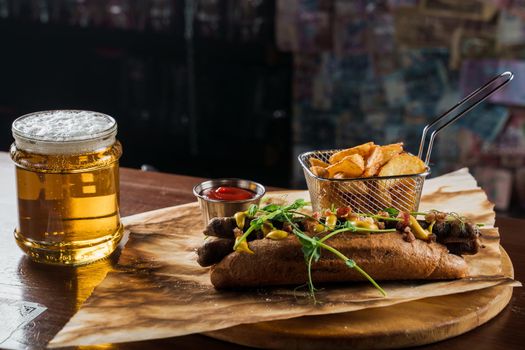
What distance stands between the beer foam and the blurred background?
2511 mm

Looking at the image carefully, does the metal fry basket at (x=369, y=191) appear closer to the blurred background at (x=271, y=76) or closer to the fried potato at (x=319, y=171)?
the fried potato at (x=319, y=171)

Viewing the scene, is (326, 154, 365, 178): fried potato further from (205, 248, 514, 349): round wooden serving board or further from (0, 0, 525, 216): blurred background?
(0, 0, 525, 216): blurred background

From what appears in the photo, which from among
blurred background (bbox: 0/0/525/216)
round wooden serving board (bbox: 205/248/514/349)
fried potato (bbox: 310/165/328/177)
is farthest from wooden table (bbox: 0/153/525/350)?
blurred background (bbox: 0/0/525/216)

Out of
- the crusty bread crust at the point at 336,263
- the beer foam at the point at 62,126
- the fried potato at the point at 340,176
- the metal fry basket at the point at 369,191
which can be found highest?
the beer foam at the point at 62,126

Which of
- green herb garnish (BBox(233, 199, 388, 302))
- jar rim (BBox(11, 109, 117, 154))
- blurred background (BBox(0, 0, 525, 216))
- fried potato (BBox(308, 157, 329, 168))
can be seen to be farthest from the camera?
blurred background (BBox(0, 0, 525, 216))

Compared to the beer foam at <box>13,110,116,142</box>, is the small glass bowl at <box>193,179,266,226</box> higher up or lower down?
lower down

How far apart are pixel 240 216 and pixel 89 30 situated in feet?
10.8

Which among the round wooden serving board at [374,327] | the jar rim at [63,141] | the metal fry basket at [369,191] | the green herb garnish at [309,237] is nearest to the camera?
the round wooden serving board at [374,327]

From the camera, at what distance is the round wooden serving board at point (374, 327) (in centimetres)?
146

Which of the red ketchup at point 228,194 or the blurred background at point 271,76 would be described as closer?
the red ketchup at point 228,194

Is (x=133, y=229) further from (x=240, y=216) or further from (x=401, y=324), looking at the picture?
(x=401, y=324)

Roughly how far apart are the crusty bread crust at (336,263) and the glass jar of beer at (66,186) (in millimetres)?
350

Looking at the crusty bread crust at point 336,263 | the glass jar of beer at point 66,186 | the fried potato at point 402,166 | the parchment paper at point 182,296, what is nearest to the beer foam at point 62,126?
the glass jar of beer at point 66,186

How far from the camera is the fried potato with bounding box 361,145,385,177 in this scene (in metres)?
1.96
